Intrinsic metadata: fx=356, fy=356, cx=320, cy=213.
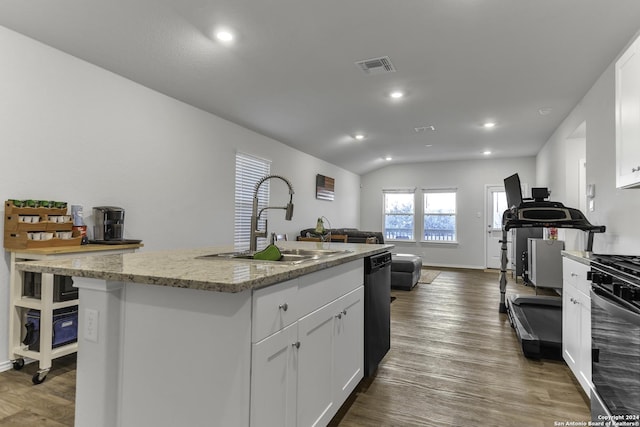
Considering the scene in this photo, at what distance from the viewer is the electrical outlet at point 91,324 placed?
1.42m

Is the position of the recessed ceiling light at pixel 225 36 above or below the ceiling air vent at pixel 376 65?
below

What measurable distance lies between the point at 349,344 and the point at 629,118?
84.1 inches

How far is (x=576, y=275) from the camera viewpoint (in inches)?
93.7

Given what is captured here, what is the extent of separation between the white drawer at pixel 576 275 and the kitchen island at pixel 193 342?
173 cm

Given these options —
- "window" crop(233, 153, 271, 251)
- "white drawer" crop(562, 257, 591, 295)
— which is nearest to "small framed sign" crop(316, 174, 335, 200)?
"window" crop(233, 153, 271, 251)

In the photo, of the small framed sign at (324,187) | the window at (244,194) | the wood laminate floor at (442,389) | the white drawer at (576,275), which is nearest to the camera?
the wood laminate floor at (442,389)

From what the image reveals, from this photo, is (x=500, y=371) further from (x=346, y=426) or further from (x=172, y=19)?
(x=172, y=19)

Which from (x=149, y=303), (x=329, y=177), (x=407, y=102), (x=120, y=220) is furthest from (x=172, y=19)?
(x=329, y=177)

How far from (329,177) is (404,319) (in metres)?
4.50

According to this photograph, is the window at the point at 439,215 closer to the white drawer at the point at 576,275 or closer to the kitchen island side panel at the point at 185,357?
the white drawer at the point at 576,275

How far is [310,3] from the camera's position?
251cm

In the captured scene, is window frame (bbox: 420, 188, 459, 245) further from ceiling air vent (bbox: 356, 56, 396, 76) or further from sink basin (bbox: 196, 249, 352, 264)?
sink basin (bbox: 196, 249, 352, 264)

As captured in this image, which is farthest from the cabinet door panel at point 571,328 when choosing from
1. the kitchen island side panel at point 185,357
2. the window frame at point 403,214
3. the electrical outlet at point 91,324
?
the window frame at point 403,214

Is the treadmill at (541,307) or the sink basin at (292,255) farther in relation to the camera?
the treadmill at (541,307)
